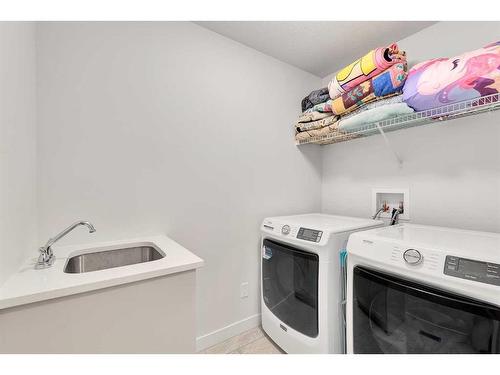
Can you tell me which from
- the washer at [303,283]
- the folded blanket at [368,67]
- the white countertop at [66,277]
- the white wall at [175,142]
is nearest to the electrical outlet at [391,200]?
the washer at [303,283]

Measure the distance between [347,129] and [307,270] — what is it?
1.05 metres

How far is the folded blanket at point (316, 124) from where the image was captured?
6.01 ft

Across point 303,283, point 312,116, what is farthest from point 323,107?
point 303,283

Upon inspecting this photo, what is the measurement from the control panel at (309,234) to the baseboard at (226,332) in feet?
3.14

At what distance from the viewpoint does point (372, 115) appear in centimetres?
150

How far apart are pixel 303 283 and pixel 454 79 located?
137cm

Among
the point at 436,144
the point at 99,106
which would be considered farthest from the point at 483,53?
the point at 99,106

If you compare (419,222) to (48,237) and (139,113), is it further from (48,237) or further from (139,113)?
(48,237)

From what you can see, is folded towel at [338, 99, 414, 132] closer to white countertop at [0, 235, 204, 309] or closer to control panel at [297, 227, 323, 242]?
control panel at [297, 227, 323, 242]

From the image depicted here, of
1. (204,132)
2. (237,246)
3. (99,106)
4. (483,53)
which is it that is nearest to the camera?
(483,53)

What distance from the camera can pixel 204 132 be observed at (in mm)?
1676

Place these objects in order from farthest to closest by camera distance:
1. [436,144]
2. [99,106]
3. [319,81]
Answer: [319,81]
[436,144]
[99,106]

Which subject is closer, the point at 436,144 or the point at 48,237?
the point at 48,237

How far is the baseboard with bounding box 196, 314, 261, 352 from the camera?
1648 mm
